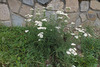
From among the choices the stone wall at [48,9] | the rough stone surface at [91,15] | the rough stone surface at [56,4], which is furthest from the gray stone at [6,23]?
the rough stone surface at [91,15]

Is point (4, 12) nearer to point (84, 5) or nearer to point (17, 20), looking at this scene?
point (17, 20)

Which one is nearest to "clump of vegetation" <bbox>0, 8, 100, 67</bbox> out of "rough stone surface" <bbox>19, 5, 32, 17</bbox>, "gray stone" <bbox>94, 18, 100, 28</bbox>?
"rough stone surface" <bbox>19, 5, 32, 17</bbox>

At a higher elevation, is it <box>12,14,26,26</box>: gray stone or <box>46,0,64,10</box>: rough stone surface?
<box>46,0,64,10</box>: rough stone surface

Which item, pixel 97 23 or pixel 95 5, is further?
pixel 97 23

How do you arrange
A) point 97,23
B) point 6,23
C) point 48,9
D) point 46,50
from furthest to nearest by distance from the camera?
point 97,23, point 6,23, point 48,9, point 46,50

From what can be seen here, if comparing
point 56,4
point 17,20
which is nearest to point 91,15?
point 56,4

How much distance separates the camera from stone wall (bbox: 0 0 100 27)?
234 cm

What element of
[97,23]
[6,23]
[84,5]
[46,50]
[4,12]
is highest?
[84,5]

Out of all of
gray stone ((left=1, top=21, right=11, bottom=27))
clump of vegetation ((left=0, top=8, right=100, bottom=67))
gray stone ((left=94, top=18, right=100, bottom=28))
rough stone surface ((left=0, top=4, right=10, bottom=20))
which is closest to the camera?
clump of vegetation ((left=0, top=8, right=100, bottom=67))

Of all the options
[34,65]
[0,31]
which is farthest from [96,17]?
[0,31]

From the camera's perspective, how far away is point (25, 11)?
2.43m

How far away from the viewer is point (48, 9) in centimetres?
229

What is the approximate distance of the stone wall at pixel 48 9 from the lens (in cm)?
234

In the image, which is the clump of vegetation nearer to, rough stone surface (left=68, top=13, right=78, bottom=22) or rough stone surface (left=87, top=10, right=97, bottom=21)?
rough stone surface (left=68, top=13, right=78, bottom=22)
